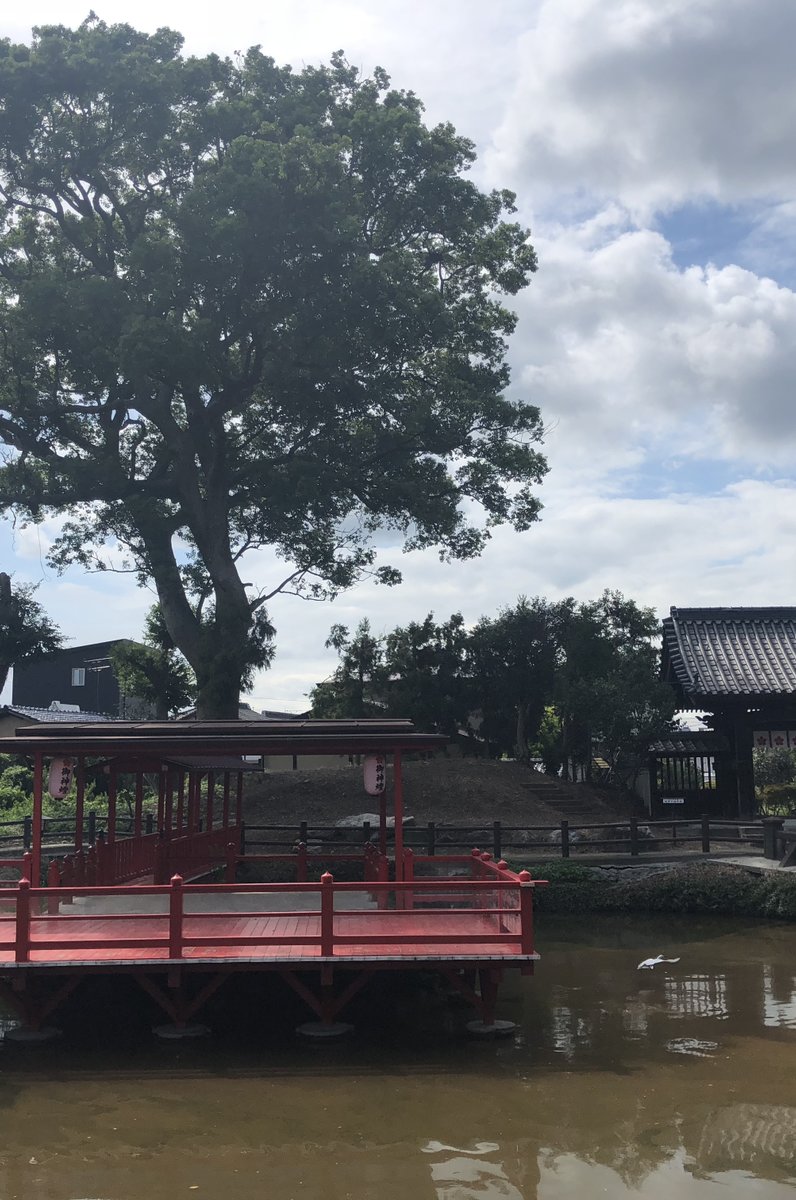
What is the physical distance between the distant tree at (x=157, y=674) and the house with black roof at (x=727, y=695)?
1677cm

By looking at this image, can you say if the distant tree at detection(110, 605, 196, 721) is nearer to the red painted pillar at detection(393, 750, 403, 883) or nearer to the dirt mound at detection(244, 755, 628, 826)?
the dirt mound at detection(244, 755, 628, 826)

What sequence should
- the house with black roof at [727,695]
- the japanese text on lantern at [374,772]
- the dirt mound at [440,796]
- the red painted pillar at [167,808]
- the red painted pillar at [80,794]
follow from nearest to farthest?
the japanese text on lantern at [374,772] → the red painted pillar at [80,794] → the red painted pillar at [167,808] → the house with black roof at [727,695] → the dirt mound at [440,796]

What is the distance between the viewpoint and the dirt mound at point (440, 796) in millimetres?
28859

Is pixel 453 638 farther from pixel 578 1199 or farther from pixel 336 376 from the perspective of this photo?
pixel 578 1199

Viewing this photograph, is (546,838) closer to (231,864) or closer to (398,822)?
(231,864)

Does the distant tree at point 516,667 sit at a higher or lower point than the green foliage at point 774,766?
higher

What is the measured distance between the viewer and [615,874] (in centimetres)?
2155

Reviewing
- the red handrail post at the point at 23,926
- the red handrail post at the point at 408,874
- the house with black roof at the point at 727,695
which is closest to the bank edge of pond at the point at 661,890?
the house with black roof at the point at 727,695

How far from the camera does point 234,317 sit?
1119 inches

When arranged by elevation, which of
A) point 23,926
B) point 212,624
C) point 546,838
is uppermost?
point 212,624

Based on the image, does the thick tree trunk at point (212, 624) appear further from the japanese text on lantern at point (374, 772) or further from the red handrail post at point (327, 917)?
the red handrail post at point (327, 917)

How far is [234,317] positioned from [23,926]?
20.6m

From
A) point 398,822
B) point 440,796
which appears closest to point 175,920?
point 398,822

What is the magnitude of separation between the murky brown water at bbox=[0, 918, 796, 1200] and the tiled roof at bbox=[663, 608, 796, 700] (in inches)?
471
